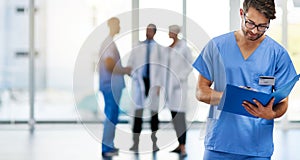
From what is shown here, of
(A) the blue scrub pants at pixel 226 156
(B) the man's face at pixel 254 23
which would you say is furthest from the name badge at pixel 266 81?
(A) the blue scrub pants at pixel 226 156

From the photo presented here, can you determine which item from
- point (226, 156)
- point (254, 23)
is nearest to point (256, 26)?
point (254, 23)

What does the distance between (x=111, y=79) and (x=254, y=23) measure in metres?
0.74

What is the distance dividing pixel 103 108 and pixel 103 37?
35 centimetres

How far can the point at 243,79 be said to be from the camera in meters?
1.76

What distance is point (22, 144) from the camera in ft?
18.8

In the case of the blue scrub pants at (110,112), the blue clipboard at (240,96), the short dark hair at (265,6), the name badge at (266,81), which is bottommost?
the blue scrub pants at (110,112)

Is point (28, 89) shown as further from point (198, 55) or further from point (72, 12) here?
point (198, 55)

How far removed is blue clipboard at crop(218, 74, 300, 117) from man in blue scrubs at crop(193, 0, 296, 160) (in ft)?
0.15

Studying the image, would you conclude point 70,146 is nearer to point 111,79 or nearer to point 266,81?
point 111,79

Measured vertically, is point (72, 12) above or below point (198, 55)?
above

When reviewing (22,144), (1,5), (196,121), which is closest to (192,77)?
(196,121)

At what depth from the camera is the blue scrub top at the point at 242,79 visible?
1.76 m

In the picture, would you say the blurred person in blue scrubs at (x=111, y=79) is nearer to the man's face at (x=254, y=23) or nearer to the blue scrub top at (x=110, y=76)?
the blue scrub top at (x=110, y=76)

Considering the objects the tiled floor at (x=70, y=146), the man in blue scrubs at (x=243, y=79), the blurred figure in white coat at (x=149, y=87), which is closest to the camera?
the man in blue scrubs at (x=243, y=79)
